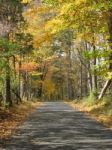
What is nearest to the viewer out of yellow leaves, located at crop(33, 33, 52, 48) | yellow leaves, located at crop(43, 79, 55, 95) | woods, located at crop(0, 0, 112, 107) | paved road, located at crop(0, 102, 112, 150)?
paved road, located at crop(0, 102, 112, 150)

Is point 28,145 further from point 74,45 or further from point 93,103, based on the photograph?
point 74,45

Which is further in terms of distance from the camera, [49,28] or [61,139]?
[49,28]

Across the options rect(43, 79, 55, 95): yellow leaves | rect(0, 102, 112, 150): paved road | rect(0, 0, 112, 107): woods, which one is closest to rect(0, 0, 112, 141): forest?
rect(0, 0, 112, 107): woods

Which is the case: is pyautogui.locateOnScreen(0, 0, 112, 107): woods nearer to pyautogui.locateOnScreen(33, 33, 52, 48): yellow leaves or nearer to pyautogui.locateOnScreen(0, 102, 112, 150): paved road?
pyautogui.locateOnScreen(33, 33, 52, 48): yellow leaves

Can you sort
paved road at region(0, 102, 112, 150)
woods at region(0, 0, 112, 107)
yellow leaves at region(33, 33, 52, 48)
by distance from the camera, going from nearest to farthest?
1. paved road at region(0, 102, 112, 150)
2. woods at region(0, 0, 112, 107)
3. yellow leaves at region(33, 33, 52, 48)

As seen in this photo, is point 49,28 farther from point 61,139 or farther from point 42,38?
point 61,139

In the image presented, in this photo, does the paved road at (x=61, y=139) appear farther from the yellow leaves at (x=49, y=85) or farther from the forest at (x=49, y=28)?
the yellow leaves at (x=49, y=85)

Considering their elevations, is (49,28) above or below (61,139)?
above

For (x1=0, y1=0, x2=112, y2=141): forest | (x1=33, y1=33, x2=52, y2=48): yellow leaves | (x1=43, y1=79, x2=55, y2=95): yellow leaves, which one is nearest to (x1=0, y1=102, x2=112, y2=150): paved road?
(x1=0, y1=0, x2=112, y2=141): forest

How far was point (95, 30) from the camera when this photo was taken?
26.4 metres

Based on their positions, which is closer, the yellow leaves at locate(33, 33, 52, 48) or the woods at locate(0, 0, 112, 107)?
the woods at locate(0, 0, 112, 107)

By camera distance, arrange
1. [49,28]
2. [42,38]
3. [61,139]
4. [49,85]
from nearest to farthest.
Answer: [61,139], [49,28], [42,38], [49,85]

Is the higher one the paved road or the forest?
the forest

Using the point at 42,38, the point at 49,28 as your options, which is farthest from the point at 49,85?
the point at 49,28
